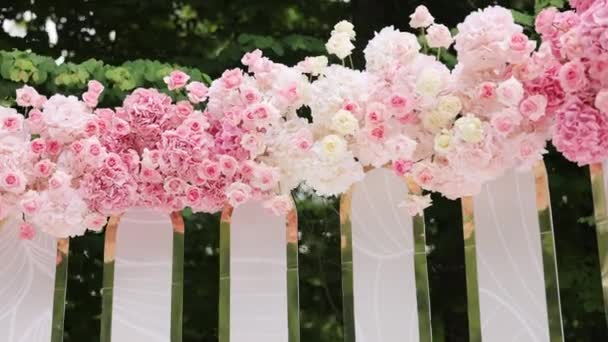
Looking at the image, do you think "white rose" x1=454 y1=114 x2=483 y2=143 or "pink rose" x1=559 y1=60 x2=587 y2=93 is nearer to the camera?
"pink rose" x1=559 y1=60 x2=587 y2=93

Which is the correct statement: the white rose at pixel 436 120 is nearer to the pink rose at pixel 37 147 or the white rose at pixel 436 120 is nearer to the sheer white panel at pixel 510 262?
the sheer white panel at pixel 510 262

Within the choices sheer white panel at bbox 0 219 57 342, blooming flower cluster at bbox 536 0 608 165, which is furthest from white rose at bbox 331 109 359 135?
sheer white panel at bbox 0 219 57 342

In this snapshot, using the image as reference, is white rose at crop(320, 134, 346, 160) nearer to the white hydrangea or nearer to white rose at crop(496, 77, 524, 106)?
the white hydrangea

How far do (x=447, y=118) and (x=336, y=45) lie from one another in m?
0.45

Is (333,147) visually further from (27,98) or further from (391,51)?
(27,98)

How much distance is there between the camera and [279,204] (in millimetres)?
3246

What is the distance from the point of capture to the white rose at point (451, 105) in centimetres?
308

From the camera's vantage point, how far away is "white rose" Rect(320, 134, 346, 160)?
3.12 meters

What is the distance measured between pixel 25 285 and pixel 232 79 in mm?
1027

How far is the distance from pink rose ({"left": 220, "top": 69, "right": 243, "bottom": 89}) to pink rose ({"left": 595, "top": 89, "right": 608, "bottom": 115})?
115cm

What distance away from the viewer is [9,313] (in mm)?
3377

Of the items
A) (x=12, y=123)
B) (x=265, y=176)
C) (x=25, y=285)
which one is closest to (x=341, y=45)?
(x=265, y=176)

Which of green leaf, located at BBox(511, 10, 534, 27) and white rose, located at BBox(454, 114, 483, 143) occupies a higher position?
green leaf, located at BBox(511, 10, 534, 27)

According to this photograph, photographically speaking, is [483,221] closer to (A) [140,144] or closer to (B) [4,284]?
(A) [140,144]
